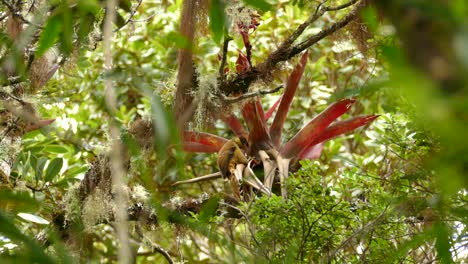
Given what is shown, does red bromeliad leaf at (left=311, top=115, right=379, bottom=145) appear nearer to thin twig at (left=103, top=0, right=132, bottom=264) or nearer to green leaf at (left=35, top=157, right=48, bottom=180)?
green leaf at (left=35, top=157, right=48, bottom=180)

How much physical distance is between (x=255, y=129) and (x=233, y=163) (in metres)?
0.22

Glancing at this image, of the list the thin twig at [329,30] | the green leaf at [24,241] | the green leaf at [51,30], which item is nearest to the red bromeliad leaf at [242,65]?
the thin twig at [329,30]

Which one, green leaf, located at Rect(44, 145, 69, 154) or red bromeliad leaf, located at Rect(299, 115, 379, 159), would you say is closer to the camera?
red bromeliad leaf, located at Rect(299, 115, 379, 159)

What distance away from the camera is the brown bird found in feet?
7.00

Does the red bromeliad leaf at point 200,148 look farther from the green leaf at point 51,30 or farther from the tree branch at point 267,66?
the green leaf at point 51,30

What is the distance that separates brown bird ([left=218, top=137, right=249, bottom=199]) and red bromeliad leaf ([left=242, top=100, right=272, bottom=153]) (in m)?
0.10

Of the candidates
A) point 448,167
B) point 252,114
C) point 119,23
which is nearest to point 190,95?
point 252,114

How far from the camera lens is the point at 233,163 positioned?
2.20 m

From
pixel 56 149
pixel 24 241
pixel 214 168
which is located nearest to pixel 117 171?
pixel 24 241

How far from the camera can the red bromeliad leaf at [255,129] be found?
2.36 metres

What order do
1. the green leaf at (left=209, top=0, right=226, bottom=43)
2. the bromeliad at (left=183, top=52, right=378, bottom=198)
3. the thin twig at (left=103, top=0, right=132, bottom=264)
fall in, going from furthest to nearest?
the bromeliad at (left=183, top=52, right=378, bottom=198), the green leaf at (left=209, top=0, right=226, bottom=43), the thin twig at (left=103, top=0, right=132, bottom=264)

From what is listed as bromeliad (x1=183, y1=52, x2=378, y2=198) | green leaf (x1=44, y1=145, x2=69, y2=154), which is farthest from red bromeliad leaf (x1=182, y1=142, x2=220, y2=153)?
green leaf (x1=44, y1=145, x2=69, y2=154)

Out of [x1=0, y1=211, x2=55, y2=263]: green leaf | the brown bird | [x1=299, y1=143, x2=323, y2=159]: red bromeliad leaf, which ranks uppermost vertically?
[x1=299, y1=143, x2=323, y2=159]: red bromeliad leaf

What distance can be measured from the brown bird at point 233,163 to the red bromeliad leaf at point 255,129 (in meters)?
0.10
